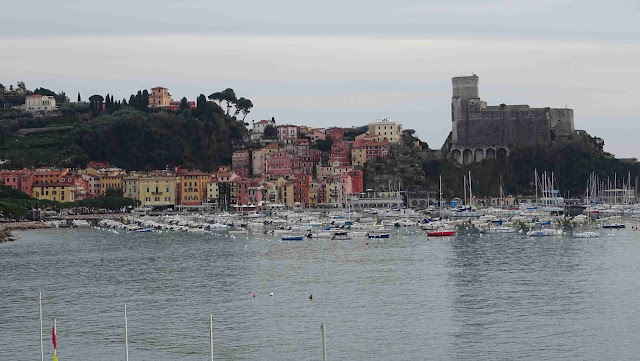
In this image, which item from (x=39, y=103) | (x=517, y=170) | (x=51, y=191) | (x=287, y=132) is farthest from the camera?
(x=39, y=103)

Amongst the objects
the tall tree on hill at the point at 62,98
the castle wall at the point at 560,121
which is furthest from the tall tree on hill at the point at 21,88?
the castle wall at the point at 560,121

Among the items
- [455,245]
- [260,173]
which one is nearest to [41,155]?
[260,173]

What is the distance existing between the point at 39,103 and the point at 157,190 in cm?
3064

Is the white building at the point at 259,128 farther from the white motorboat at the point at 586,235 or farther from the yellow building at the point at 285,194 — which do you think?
the white motorboat at the point at 586,235

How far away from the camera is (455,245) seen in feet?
192

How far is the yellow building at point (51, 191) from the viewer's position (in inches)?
3637

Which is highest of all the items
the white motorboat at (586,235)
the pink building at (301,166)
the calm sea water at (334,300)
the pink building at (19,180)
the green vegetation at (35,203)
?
the pink building at (301,166)

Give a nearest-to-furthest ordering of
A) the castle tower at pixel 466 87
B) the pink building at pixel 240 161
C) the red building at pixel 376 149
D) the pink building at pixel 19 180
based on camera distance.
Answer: the pink building at pixel 19 180 → the red building at pixel 376 149 → the castle tower at pixel 466 87 → the pink building at pixel 240 161

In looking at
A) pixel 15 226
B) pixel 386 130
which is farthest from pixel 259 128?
pixel 15 226

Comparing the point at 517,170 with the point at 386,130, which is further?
the point at 386,130

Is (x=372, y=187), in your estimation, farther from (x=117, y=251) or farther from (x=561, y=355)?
(x=561, y=355)

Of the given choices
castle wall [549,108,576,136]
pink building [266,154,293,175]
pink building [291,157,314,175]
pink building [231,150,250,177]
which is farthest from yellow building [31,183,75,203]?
castle wall [549,108,576,136]

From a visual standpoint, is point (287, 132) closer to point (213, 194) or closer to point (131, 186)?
point (213, 194)

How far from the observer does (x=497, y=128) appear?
105 m
